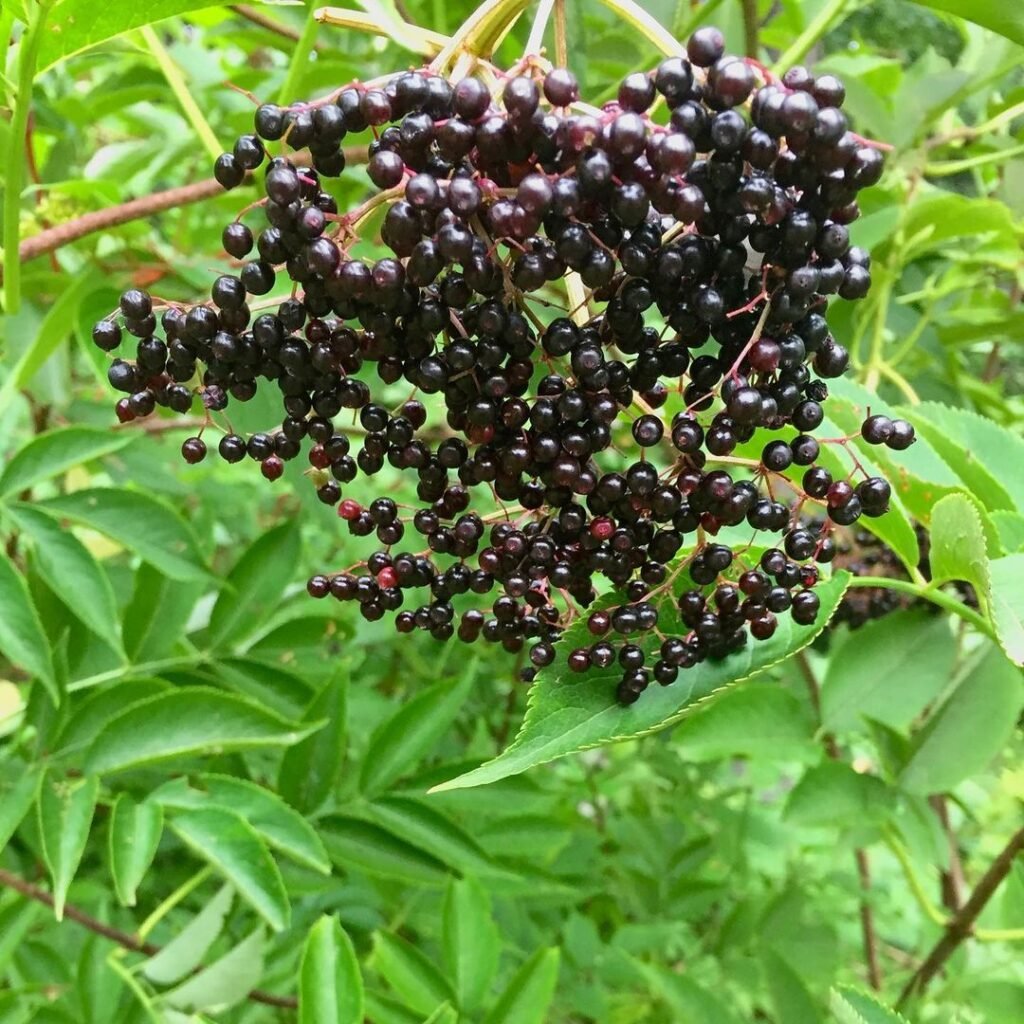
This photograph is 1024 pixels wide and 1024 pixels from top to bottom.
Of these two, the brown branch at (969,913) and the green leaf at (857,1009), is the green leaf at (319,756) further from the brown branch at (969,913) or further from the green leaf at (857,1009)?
the brown branch at (969,913)

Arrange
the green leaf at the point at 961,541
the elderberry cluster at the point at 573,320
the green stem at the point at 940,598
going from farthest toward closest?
the green stem at the point at 940,598 < the green leaf at the point at 961,541 < the elderberry cluster at the point at 573,320

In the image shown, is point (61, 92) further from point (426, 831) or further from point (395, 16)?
point (426, 831)

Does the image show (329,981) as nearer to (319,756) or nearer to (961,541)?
(319,756)

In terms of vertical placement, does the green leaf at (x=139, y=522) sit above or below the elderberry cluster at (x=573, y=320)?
below

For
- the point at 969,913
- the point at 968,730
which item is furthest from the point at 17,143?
the point at 969,913

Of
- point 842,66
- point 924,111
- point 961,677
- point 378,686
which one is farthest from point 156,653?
point 842,66

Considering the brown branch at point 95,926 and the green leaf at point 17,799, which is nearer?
the green leaf at point 17,799

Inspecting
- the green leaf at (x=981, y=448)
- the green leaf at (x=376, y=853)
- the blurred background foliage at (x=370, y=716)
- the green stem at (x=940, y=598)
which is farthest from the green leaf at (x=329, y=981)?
the green leaf at (x=981, y=448)
